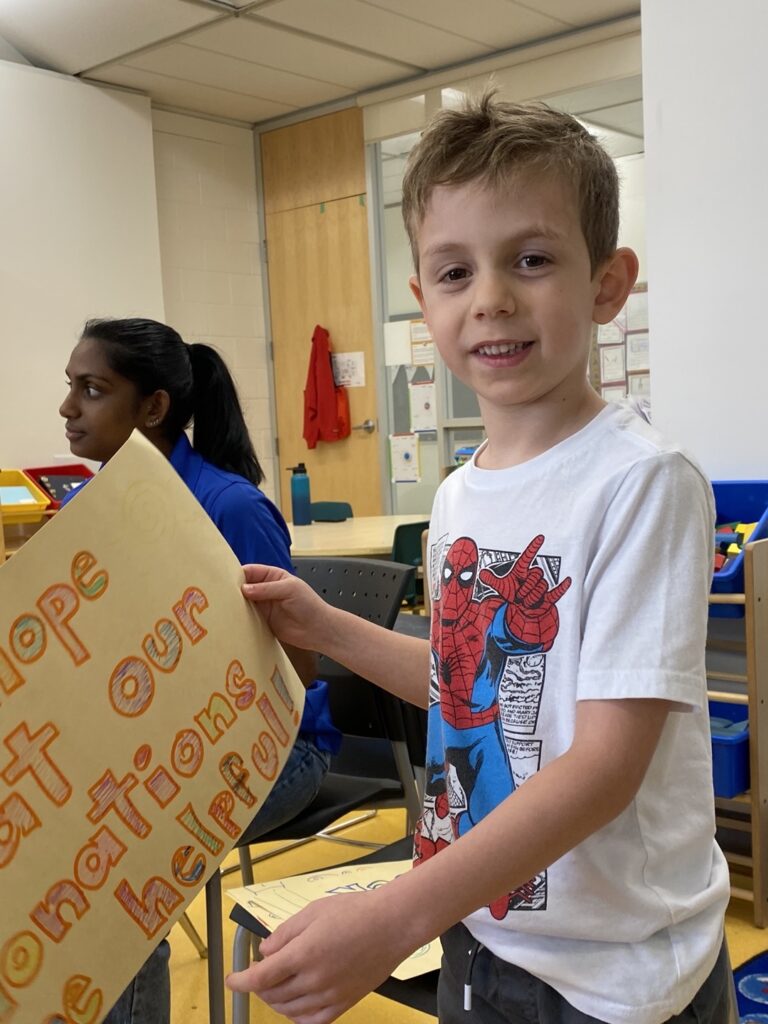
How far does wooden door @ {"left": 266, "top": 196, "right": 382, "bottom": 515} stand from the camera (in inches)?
246

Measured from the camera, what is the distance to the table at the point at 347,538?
315 centimetres

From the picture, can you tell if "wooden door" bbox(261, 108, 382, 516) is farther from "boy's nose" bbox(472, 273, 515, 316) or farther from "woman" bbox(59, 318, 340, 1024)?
"boy's nose" bbox(472, 273, 515, 316)

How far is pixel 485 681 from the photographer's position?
0.82 m

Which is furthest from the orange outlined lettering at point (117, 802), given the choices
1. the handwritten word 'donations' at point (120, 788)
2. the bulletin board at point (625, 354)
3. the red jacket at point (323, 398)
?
the red jacket at point (323, 398)

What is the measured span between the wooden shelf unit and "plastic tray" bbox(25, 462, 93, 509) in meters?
3.15

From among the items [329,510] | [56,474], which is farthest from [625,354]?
[56,474]

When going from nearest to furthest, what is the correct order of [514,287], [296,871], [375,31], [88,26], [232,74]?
[514,287] < [296,871] < [88,26] < [375,31] < [232,74]

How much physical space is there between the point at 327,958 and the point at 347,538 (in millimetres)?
2952

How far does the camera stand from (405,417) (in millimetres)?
6164

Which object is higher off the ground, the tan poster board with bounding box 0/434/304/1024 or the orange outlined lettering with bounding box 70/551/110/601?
the orange outlined lettering with bounding box 70/551/110/601

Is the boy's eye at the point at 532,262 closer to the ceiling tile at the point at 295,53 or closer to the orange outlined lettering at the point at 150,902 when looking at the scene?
the orange outlined lettering at the point at 150,902

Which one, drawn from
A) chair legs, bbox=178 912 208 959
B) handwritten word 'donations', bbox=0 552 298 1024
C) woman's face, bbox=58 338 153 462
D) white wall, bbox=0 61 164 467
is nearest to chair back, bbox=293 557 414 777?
woman's face, bbox=58 338 153 462

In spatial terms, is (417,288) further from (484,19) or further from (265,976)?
(484,19)

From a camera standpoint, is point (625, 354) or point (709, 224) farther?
point (625, 354)
